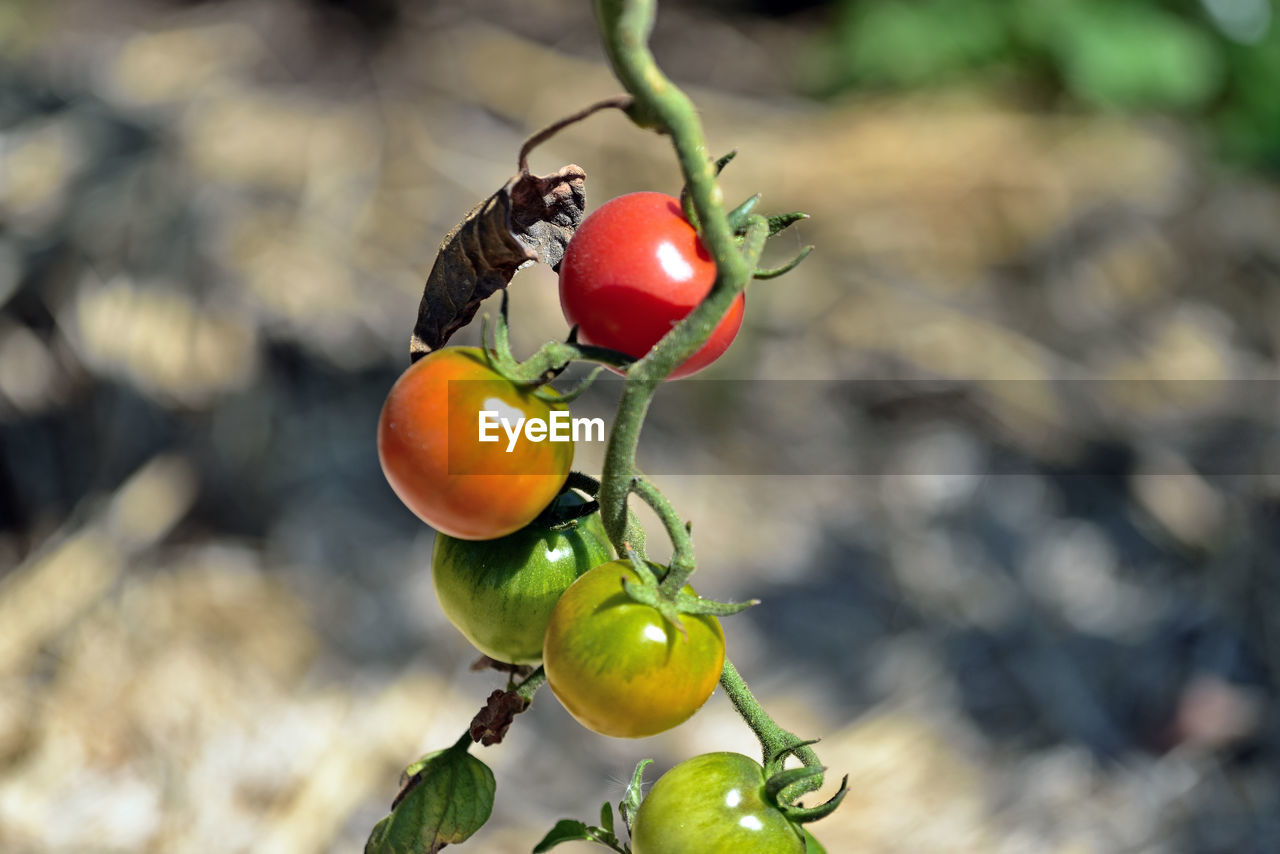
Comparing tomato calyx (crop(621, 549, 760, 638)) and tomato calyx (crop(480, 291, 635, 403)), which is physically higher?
tomato calyx (crop(480, 291, 635, 403))

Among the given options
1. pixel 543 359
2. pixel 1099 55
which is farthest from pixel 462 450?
pixel 1099 55

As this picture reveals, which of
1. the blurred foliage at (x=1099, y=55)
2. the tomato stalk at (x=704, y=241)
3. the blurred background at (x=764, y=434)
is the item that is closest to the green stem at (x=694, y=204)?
the tomato stalk at (x=704, y=241)

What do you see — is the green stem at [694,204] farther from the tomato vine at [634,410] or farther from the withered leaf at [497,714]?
the withered leaf at [497,714]

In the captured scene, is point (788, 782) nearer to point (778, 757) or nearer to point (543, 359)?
point (778, 757)

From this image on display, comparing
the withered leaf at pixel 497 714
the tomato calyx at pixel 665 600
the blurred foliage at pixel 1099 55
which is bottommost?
the blurred foliage at pixel 1099 55

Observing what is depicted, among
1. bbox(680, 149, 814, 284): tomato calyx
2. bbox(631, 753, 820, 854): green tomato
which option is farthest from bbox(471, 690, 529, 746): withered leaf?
bbox(680, 149, 814, 284): tomato calyx

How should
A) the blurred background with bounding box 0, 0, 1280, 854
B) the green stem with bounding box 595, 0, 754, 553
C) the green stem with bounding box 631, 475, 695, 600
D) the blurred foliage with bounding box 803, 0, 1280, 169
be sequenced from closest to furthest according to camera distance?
the green stem with bounding box 595, 0, 754, 553, the green stem with bounding box 631, 475, 695, 600, the blurred background with bounding box 0, 0, 1280, 854, the blurred foliage with bounding box 803, 0, 1280, 169

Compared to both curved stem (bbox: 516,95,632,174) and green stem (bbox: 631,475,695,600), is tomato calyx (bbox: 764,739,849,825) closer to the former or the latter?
green stem (bbox: 631,475,695,600)
